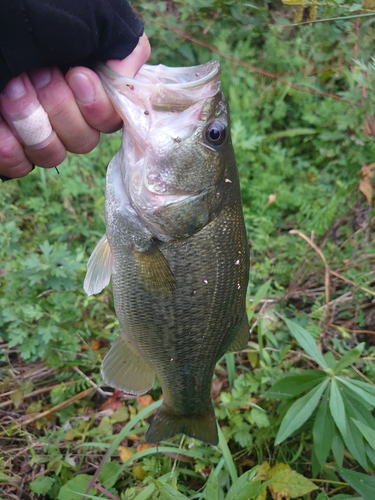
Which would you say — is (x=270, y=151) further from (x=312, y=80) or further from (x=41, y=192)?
(x=41, y=192)

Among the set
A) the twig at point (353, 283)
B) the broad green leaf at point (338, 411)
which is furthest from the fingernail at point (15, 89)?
the twig at point (353, 283)

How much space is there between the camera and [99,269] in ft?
5.97

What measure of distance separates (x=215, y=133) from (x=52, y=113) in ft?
2.14

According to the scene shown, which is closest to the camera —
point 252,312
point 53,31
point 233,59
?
point 53,31

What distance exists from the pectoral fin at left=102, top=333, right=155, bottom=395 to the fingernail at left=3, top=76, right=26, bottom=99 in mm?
1203

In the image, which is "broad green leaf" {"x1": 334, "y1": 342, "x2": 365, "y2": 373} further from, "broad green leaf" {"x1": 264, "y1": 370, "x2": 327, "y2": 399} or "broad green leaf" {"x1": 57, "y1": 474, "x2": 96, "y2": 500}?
"broad green leaf" {"x1": 57, "y1": 474, "x2": 96, "y2": 500}

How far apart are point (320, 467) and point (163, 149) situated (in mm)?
2064

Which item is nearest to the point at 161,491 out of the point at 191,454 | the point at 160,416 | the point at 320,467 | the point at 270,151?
the point at 160,416

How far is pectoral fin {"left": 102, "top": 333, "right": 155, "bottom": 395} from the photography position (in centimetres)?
201

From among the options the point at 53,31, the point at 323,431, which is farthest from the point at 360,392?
the point at 53,31

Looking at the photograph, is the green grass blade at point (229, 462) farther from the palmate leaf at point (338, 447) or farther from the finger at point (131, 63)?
the finger at point (131, 63)

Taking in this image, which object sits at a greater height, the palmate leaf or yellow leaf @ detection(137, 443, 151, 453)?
the palmate leaf

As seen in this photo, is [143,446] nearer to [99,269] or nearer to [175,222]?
[99,269]

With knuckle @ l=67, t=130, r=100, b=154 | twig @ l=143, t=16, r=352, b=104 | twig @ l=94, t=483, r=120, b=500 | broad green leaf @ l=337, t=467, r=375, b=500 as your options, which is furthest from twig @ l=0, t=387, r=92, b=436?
twig @ l=143, t=16, r=352, b=104
